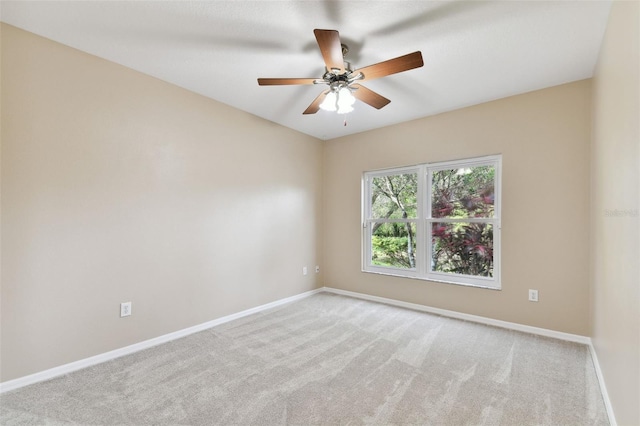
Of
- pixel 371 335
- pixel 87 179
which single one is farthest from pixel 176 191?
pixel 371 335

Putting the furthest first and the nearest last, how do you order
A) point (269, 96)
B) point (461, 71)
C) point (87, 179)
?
point (269, 96) < point (461, 71) < point (87, 179)

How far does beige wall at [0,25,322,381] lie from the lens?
199 centimetres

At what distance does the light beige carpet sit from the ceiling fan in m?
2.17

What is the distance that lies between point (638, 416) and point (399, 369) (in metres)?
1.32

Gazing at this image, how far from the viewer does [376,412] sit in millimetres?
1724

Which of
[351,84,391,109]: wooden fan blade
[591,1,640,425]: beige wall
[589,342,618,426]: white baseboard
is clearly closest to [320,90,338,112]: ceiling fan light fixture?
[351,84,391,109]: wooden fan blade

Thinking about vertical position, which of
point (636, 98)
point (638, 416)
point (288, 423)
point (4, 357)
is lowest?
point (288, 423)

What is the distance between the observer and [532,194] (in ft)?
9.57

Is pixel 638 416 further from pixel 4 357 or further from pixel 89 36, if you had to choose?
pixel 89 36

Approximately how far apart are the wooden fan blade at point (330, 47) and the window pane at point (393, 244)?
8.25ft

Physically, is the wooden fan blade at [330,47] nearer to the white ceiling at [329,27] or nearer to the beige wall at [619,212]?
the white ceiling at [329,27]

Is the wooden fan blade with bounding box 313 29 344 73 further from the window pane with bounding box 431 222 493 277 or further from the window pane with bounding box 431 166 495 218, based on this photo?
the window pane with bounding box 431 222 493 277

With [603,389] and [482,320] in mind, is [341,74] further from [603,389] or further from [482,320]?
[482,320]

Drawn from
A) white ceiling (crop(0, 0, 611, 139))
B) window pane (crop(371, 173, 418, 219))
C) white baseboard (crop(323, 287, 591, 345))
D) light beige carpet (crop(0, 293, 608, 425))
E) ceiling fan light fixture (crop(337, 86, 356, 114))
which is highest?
white ceiling (crop(0, 0, 611, 139))
